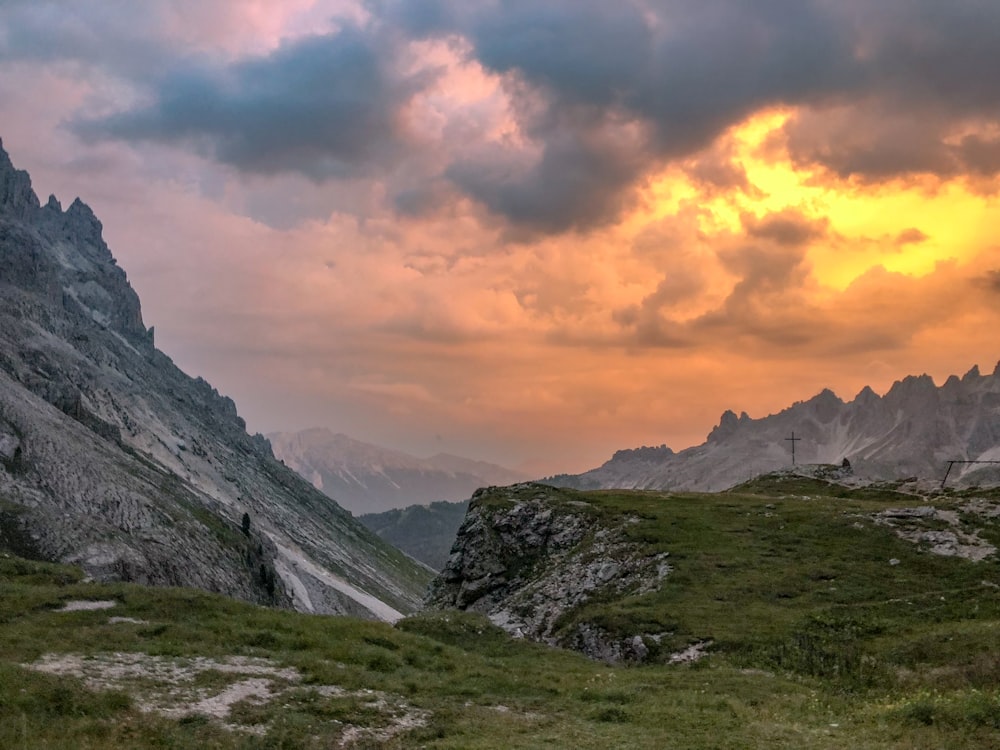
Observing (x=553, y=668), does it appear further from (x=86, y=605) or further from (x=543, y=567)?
(x=543, y=567)

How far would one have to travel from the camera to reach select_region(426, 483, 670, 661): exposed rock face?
54.4 metres

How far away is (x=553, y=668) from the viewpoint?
38.7 meters

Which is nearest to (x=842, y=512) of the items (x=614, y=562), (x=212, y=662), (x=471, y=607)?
(x=614, y=562)

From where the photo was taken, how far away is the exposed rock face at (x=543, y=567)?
178 feet

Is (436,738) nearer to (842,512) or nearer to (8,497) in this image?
(842,512)

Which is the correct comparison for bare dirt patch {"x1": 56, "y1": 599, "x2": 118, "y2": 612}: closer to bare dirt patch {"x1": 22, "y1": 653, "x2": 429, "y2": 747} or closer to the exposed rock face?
bare dirt patch {"x1": 22, "y1": 653, "x2": 429, "y2": 747}

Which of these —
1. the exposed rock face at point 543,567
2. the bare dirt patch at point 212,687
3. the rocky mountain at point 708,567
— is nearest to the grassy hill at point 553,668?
the bare dirt patch at point 212,687

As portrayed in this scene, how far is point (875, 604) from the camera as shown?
1833 inches

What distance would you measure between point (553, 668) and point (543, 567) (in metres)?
27.9

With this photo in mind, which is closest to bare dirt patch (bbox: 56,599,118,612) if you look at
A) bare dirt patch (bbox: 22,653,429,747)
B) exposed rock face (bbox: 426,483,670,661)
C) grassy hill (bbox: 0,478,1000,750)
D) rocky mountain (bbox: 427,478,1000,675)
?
grassy hill (bbox: 0,478,1000,750)

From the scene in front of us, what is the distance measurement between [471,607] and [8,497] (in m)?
121

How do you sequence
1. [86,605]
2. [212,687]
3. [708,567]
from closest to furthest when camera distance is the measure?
[212,687] < [86,605] < [708,567]

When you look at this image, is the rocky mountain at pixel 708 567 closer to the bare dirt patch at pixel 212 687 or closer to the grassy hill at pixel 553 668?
the grassy hill at pixel 553 668

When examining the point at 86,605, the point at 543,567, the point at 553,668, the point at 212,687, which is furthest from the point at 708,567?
the point at 86,605
